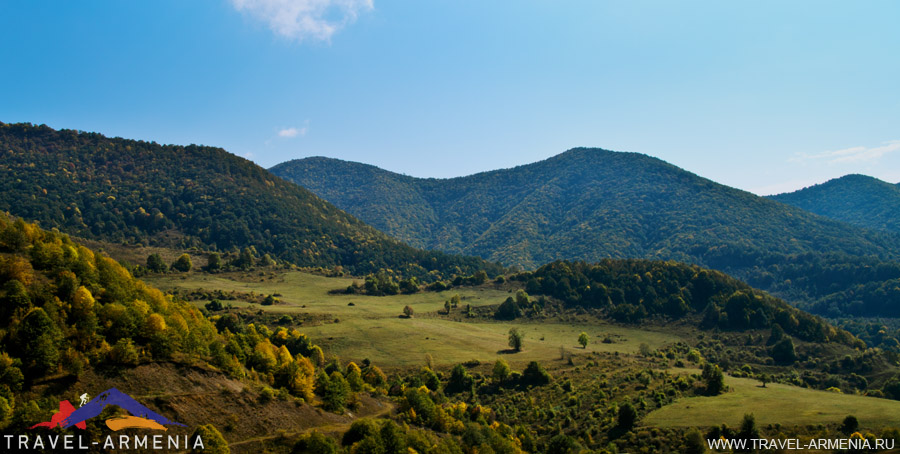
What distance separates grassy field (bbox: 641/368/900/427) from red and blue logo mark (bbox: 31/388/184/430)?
183ft

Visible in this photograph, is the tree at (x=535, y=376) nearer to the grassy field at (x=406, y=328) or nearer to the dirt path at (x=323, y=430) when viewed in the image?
the grassy field at (x=406, y=328)

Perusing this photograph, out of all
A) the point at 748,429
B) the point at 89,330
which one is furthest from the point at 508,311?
the point at 89,330

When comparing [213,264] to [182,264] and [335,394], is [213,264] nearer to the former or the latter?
[182,264]

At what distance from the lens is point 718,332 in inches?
5123

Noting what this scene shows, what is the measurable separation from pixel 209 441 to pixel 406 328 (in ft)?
249

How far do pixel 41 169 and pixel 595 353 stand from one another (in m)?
223

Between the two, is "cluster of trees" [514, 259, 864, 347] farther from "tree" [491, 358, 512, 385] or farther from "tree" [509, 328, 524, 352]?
"tree" [491, 358, 512, 385]

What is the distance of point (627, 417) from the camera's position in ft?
211

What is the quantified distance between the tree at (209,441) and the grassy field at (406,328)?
5247 centimetres

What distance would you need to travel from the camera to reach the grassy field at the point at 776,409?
186ft

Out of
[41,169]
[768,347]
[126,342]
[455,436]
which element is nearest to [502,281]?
[768,347]

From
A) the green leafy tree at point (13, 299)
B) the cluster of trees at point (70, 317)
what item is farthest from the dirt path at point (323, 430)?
the green leafy tree at point (13, 299)

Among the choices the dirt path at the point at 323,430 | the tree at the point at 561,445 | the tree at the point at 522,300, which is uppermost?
the tree at the point at 522,300

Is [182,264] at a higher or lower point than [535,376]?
higher
